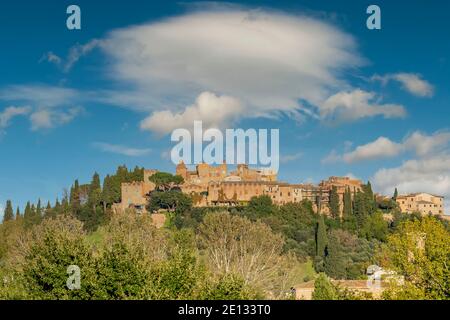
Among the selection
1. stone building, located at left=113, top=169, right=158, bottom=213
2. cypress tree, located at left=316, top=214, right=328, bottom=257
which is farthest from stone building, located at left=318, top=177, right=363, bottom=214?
stone building, located at left=113, top=169, right=158, bottom=213

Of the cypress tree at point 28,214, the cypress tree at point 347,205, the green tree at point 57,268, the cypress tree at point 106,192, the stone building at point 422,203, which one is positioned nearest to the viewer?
the green tree at point 57,268

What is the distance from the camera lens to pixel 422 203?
367ft

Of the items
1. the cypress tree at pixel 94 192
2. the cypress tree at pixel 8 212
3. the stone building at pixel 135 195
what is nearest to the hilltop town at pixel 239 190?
the stone building at pixel 135 195

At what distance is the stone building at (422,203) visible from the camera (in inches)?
4340

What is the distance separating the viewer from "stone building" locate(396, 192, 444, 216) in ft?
362

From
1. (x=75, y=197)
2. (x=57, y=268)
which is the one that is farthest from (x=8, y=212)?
(x=57, y=268)

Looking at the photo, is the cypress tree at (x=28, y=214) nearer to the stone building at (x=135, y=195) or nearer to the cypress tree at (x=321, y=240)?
the stone building at (x=135, y=195)

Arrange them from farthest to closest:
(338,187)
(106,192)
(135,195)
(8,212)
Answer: (338,187) < (8,212) < (135,195) < (106,192)

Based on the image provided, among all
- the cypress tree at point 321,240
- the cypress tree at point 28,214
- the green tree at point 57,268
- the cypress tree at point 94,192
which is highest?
the cypress tree at point 94,192

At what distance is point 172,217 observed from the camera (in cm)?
9119

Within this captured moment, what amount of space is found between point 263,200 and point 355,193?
629 inches

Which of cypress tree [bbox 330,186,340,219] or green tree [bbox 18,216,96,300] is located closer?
green tree [bbox 18,216,96,300]

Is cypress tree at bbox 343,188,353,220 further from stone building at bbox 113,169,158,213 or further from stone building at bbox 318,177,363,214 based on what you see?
stone building at bbox 113,169,158,213

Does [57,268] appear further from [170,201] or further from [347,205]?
[347,205]
